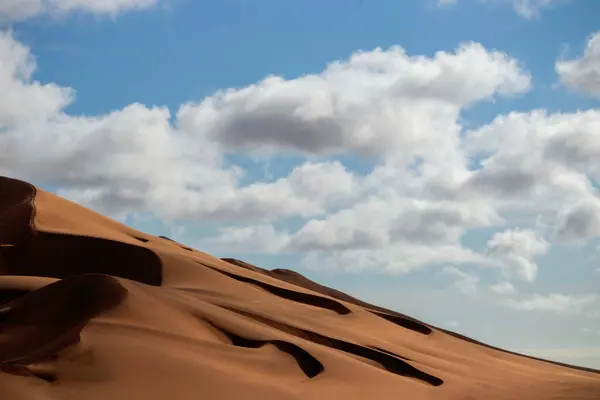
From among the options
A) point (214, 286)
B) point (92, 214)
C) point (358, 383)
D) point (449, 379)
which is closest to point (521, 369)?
point (449, 379)

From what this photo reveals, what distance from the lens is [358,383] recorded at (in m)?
15.9

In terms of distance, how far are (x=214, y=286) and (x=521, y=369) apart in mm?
9747

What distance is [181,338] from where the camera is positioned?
15281 mm

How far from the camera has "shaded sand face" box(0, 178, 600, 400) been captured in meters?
13.2

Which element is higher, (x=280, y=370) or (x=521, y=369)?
(x=521, y=369)

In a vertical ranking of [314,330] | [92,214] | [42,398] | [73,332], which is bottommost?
[42,398]

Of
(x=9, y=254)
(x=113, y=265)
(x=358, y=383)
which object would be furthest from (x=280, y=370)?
(x=9, y=254)

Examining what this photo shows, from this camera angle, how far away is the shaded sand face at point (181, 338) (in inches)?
519

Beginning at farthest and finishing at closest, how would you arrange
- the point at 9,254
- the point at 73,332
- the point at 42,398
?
the point at 9,254
the point at 73,332
the point at 42,398

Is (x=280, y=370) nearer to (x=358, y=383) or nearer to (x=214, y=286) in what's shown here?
(x=358, y=383)

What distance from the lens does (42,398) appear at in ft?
37.4

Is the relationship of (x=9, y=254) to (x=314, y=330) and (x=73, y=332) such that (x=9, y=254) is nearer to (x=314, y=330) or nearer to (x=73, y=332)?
(x=314, y=330)

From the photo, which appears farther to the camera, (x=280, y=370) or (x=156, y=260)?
(x=156, y=260)

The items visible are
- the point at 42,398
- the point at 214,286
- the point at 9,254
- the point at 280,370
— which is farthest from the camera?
the point at 9,254
